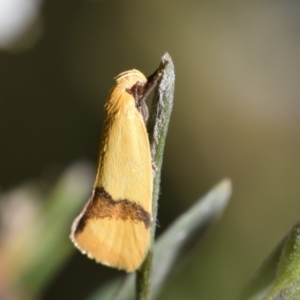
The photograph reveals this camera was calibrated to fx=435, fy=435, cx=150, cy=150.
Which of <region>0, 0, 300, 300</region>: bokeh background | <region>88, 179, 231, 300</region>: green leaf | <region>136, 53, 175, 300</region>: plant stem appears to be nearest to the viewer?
<region>136, 53, 175, 300</region>: plant stem

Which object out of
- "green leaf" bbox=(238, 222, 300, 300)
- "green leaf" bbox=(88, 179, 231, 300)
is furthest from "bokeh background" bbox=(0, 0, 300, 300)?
"green leaf" bbox=(238, 222, 300, 300)

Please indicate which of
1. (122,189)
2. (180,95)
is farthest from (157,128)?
(180,95)

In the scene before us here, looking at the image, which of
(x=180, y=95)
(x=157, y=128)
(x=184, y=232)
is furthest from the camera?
(x=180, y=95)

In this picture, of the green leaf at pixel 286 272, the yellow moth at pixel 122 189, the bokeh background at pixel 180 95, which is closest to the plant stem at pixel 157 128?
the yellow moth at pixel 122 189

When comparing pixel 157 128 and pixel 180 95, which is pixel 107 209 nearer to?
pixel 157 128

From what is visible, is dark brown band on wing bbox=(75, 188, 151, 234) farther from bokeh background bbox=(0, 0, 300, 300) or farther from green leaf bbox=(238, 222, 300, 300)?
bokeh background bbox=(0, 0, 300, 300)

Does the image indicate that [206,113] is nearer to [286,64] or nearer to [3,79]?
[286,64]

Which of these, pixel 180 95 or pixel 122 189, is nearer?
pixel 122 189

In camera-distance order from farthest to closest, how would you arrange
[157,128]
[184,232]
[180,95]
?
1. [180,95]
2. [184,232]
3. [157,128]
